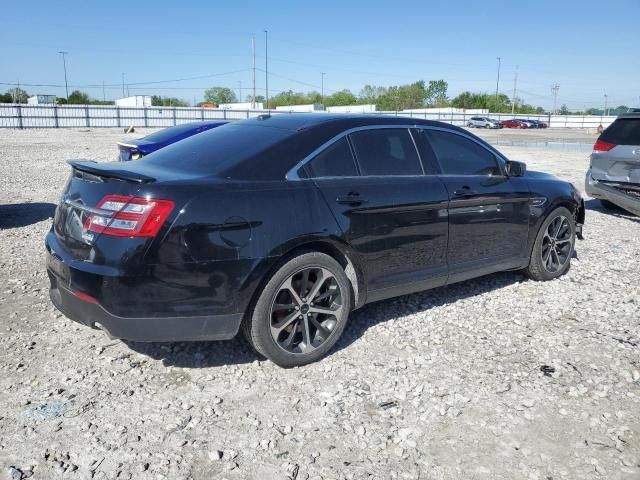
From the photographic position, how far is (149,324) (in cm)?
321

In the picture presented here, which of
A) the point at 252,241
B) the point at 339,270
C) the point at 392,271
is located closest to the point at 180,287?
the point at 252,241

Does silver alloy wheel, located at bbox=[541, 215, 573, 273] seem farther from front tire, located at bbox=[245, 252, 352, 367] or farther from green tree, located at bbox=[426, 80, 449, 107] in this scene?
green tree, located at bbox=[426, 80, 449, 107]

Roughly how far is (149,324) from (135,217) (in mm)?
621

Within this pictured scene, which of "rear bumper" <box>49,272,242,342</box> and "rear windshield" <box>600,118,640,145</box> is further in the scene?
"rear windshield" <box>600,118,640,145</box>

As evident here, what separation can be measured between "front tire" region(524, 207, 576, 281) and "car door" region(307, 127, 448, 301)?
1.46 meters

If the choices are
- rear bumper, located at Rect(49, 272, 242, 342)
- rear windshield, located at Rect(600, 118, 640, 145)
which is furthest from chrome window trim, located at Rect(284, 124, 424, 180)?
rear windshield, located at Rect(600, 118, 640, 145)

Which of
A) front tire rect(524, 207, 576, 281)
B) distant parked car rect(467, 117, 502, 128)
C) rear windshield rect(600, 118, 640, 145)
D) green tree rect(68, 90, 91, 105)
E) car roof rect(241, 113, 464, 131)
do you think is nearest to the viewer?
car roof rect(241, 113, 464, 131)

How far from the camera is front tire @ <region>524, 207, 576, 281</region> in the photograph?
546cm

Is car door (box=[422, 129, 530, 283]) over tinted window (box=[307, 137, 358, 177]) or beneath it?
beneath

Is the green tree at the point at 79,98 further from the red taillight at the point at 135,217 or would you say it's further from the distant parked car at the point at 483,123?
the red taillight at the point at 135,217

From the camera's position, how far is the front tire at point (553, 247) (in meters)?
5.46

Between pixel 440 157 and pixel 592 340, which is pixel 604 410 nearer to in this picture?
pixel 592 340

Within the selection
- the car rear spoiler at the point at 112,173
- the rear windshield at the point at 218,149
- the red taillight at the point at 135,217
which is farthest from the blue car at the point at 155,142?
the red taillight at the point at 135,217

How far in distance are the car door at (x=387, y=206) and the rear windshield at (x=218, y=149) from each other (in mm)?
400
